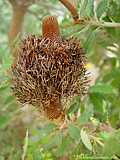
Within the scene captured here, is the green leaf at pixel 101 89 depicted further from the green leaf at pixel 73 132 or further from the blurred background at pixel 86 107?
the green leaf at pixel 73 132

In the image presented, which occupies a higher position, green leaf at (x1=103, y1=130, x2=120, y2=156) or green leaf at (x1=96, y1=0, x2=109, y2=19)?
green leaf at (x1=96, y1=0, x2=109, y2=19)

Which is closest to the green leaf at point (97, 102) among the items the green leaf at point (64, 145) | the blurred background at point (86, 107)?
the blurred background at point (86, 107)

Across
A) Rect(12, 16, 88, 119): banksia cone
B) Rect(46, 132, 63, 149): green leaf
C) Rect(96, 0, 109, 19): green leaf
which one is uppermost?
Rect(96, 0, 109, 19): green leaf

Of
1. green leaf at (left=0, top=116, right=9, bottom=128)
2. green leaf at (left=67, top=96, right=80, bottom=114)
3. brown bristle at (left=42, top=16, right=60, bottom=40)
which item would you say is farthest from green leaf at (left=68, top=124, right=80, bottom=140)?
green leaf at (left=0, top=116, right=9, bottom=128)

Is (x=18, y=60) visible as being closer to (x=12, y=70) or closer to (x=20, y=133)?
(x=12, y=70)

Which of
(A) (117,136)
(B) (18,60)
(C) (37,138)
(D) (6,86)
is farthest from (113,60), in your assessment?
(A) (117,136)

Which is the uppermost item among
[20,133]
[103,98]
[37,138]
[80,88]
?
[80,88]

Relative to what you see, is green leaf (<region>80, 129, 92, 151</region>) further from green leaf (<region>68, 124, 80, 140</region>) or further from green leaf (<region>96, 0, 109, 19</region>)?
green leaf (<region>96, 0, 109, 19</region>)
